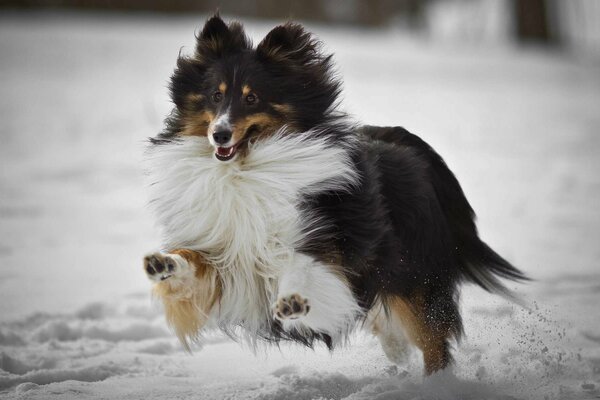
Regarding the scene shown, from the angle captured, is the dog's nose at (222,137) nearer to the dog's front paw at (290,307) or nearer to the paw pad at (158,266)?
the paw pad at (158,266)

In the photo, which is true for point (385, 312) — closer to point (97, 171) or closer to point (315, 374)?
point (315, 374)

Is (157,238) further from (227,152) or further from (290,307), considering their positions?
(290,307)

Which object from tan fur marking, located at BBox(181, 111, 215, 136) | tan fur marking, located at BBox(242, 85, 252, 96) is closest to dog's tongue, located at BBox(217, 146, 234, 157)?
tan fur marking, located at BBox(181, 111, 215, 136)

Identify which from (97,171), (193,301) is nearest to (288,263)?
(193,301)

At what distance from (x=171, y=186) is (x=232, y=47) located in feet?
2.73

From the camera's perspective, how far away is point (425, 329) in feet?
13.1

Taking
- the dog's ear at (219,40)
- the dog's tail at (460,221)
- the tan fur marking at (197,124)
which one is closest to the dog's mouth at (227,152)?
the tan fur marking at (197,124)

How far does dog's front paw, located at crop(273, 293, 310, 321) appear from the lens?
3252 millimetres

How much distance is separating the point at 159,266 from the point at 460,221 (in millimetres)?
1792

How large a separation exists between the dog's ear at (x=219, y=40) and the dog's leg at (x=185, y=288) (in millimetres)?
1108

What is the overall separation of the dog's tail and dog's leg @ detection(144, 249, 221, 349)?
1.29 m

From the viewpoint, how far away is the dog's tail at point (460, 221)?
13.8ft

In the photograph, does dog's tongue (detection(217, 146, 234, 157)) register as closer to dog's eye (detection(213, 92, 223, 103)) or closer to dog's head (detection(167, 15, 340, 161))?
dog's head (detection(167, 15, 340, 161))

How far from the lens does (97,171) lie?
1026cm
